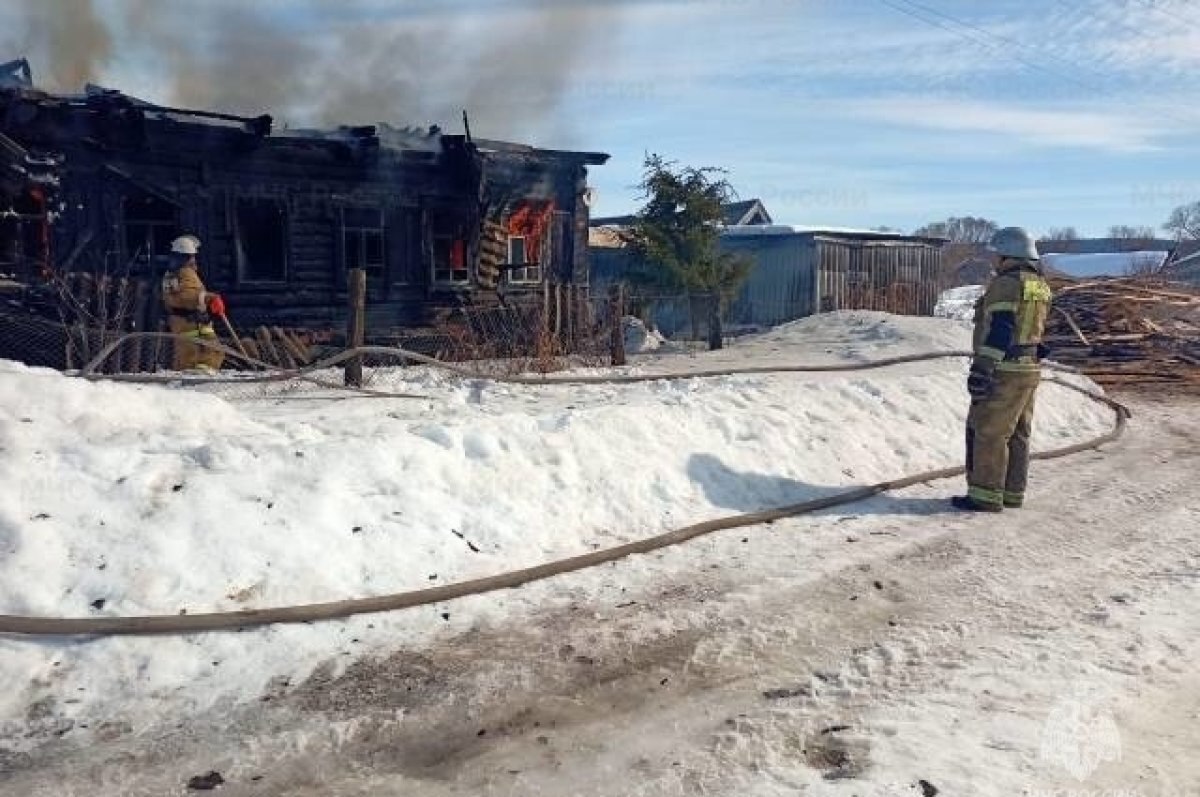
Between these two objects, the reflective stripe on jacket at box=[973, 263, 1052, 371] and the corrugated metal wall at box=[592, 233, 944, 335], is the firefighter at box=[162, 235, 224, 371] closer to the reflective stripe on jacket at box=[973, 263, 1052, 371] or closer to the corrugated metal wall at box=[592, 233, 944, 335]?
the reflective stripe on jacket at box=[973, 263, 1052, 371]

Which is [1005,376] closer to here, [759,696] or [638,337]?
[759,696]

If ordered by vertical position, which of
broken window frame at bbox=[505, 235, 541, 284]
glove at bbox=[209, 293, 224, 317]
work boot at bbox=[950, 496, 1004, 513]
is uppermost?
broken window frame at bbox=[505, 235, 541, 284]

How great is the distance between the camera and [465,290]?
1642 centimetres

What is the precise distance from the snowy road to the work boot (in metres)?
0.97

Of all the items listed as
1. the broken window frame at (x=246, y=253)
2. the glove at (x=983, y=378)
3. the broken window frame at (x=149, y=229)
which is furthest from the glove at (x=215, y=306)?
the glove at (x=983, y=378)

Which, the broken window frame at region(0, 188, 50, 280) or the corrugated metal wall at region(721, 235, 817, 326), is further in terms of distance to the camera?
the corrugated metal wall at region(721, 235, 817, 326)

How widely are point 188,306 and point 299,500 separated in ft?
19.1

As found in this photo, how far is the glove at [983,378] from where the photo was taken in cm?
654

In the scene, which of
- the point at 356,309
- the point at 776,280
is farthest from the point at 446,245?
the point at 776,280

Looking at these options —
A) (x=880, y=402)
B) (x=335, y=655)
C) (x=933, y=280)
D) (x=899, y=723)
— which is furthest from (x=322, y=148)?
(x=933, y=280)

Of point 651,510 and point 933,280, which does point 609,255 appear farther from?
point 651,510

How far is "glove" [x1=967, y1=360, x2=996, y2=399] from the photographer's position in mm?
6539

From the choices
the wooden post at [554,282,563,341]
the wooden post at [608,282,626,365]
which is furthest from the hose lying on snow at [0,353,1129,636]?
the wooden post at [554,282,563,341]

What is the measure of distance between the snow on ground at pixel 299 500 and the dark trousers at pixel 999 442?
922 millimetres
